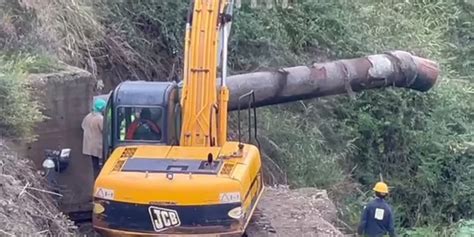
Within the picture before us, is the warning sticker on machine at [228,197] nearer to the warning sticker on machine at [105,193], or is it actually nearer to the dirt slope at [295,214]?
the warning sticker on machine at [105,193]

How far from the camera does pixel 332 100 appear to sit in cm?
1822

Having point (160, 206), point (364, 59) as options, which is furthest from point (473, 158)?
point (160, 206)

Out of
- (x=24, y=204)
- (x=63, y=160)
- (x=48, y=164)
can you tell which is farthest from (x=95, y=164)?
(x=24, y=204)

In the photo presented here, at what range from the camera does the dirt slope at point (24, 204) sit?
9.55 metres

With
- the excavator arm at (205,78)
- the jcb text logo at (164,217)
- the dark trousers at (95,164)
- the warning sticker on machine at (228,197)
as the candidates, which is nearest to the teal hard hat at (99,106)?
the dark trousers at (95,164)

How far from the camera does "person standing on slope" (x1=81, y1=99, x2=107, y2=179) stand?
40.0ft

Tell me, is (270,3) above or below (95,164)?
Result: above

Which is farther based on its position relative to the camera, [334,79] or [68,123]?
[334,79]

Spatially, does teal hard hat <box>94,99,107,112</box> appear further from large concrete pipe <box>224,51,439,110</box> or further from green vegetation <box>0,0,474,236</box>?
large concrete pipe <box>224,51,439,110</box>

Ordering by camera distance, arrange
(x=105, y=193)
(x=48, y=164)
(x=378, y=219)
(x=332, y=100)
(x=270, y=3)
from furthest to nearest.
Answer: (x=270, y=3) < (x=332, y=100) < (x=378, y=219) < (x=48, y=164) < (x=105, y=193)

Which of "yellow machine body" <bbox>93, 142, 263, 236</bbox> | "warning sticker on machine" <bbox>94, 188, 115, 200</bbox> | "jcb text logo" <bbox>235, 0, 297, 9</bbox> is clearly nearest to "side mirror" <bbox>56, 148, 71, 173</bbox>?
"yellow machine body" <bbox>93, 142, 263, 236</bbox>

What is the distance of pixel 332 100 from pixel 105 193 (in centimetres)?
865

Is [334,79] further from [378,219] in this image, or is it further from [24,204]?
[24,204]

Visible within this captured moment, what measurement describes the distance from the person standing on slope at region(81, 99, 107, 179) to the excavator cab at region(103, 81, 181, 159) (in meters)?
0.87
